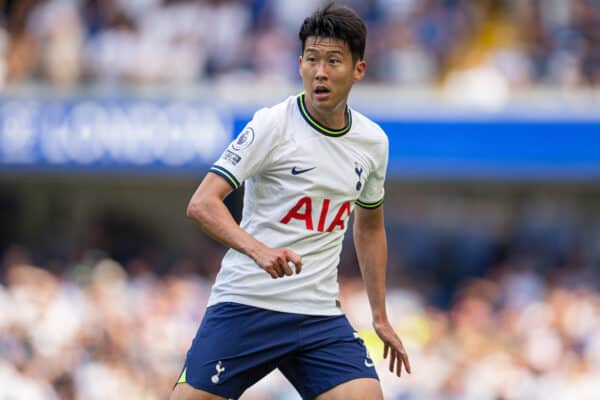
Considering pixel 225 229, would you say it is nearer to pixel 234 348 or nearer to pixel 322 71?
pixel 234 348

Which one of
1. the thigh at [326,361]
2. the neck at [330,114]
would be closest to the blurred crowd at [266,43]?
the neck at [330,114]

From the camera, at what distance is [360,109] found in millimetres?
15656

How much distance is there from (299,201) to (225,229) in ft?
1.78

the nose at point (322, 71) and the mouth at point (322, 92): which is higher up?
the nose at point (322, 71)

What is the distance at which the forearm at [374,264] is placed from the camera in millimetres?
6332

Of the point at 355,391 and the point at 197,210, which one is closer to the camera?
the point at 197,210

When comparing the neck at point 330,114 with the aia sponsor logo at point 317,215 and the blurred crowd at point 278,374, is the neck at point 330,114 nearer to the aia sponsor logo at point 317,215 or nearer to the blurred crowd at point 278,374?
the aia sponsor logo at point 317,215

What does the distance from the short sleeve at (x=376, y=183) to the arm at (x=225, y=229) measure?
0.88m

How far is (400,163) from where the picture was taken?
16031mm

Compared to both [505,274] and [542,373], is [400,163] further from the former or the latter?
[542,373]

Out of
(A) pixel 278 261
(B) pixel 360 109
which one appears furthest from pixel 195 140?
(A) pixel 278 261

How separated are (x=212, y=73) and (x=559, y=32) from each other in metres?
4.31

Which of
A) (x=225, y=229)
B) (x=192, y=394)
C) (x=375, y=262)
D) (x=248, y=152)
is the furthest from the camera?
(x=375, y=262)

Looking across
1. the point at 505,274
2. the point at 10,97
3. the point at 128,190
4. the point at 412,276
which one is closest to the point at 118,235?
the point at 128,190
